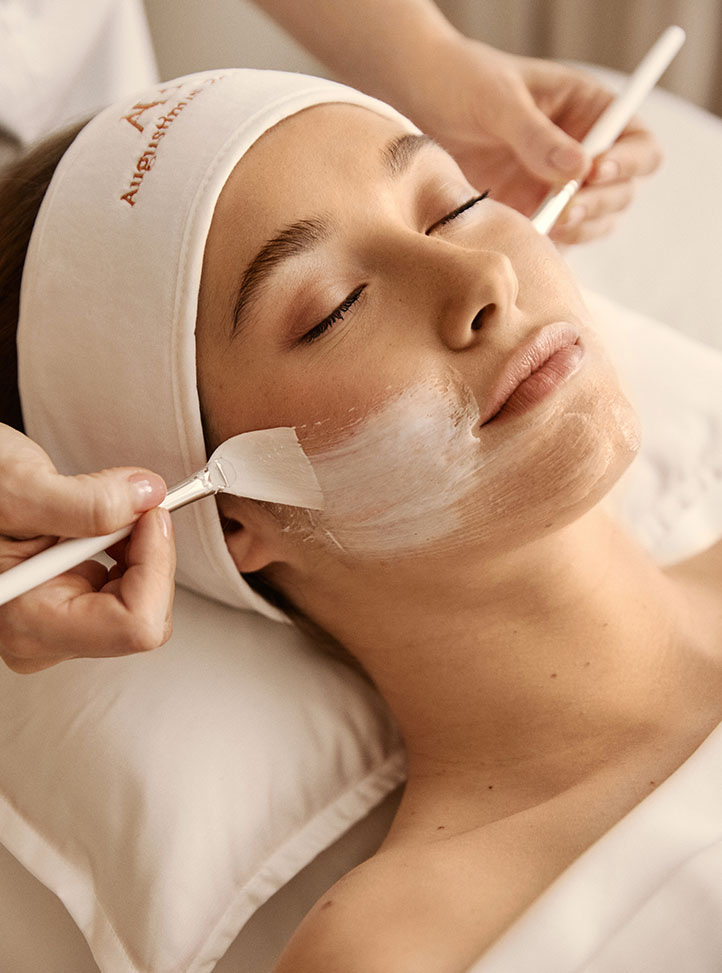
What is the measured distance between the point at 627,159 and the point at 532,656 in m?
0.84

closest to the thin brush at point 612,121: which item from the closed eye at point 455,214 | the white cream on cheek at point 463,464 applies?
the closed eye at point 455,214

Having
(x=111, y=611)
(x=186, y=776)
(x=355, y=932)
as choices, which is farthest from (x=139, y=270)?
(x=355, y=932)

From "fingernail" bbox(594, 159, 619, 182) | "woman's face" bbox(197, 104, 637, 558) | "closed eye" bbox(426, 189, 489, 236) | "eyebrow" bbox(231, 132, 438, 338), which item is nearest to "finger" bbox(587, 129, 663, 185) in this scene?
"fingernail" bbox(594, 159, 619, 182)

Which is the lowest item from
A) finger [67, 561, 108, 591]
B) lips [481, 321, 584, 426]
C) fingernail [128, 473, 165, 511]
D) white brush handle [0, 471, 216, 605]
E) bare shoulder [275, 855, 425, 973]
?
bare shoulder [275, 855, 425, 973]

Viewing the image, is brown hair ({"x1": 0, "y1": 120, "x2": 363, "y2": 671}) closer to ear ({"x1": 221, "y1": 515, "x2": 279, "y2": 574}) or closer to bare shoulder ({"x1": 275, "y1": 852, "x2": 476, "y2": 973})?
ear ({"x1": 221, "y1": 515, "x2": 279, "y2": 574})

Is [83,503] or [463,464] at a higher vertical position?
[463,464]

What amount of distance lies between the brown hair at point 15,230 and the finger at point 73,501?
1.10 feet

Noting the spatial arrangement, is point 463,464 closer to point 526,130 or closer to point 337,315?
point 337,315

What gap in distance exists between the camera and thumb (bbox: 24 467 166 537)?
867 mm

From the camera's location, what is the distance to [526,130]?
148cm

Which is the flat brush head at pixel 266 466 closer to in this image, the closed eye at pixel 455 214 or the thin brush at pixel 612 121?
the closed eye at pixel 455 214

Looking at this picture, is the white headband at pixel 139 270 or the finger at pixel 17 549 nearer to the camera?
the finger at pixel 17 549

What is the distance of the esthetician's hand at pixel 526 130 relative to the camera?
4.87ft

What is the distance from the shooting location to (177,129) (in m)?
1.07
